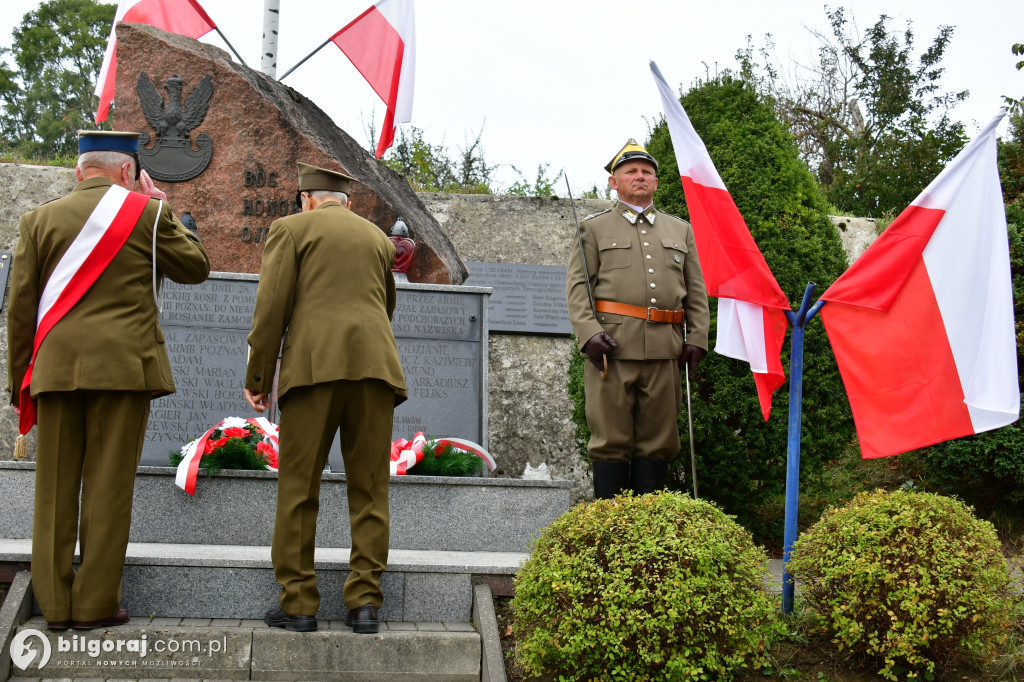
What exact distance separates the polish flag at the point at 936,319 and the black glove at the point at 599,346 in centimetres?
91

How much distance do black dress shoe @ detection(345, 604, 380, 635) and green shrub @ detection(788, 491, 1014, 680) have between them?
152 centimetres

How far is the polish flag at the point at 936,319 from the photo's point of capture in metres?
3.55

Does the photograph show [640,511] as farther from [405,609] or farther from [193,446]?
[193,446]

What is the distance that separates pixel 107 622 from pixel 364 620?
87cm

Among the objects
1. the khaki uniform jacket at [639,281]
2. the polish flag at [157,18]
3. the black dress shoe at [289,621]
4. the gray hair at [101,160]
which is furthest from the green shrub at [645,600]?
the polish flag at [157,18]

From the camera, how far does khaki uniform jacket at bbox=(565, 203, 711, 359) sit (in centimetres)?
422

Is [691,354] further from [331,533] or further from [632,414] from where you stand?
[331,533]

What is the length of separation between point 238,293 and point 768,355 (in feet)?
9.95

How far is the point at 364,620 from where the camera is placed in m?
3.34

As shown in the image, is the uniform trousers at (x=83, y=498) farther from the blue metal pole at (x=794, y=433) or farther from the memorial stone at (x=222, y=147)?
the memorial stone at (x=222, y=147)

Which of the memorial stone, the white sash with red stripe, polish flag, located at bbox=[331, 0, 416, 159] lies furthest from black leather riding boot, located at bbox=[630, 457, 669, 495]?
polish flag, located at bbox=[331, 0, 416, 159]

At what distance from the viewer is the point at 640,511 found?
321 cm

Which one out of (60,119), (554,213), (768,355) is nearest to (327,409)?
(768,355)

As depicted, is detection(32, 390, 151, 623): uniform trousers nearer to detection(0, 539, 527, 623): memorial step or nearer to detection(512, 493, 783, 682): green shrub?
detection(0, 539, 527, 623): memorial step
